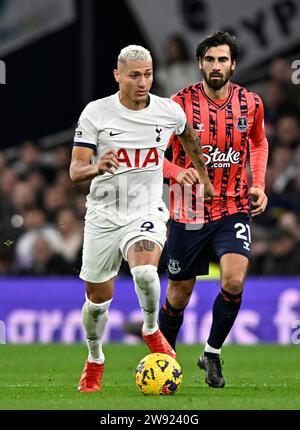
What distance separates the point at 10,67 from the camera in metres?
19.0

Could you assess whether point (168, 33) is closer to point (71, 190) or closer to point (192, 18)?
point (192, 18)

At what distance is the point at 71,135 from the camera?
1897 centimetres

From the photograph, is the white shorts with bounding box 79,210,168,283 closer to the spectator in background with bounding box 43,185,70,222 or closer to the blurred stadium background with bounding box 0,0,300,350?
the blurred stadium background with bounding box 0,0,300,350

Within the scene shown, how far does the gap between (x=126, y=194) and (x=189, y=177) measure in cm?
45

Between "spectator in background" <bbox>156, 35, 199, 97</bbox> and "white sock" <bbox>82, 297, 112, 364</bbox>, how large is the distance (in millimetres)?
8059

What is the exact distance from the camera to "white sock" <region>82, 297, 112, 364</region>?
873 cm

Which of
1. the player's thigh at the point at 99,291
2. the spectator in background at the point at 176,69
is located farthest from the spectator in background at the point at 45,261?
the player's thigh at the point at 99,291

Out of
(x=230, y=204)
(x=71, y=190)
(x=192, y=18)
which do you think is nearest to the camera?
(x=230, y=204)

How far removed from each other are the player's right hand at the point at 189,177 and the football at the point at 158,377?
4.04 feet

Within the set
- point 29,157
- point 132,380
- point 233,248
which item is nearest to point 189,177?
point 233,248

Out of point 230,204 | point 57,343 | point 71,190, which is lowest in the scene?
point 57,343

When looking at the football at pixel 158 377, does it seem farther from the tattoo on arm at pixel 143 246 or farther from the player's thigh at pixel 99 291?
the tattoo on arm at pixel 143 246
